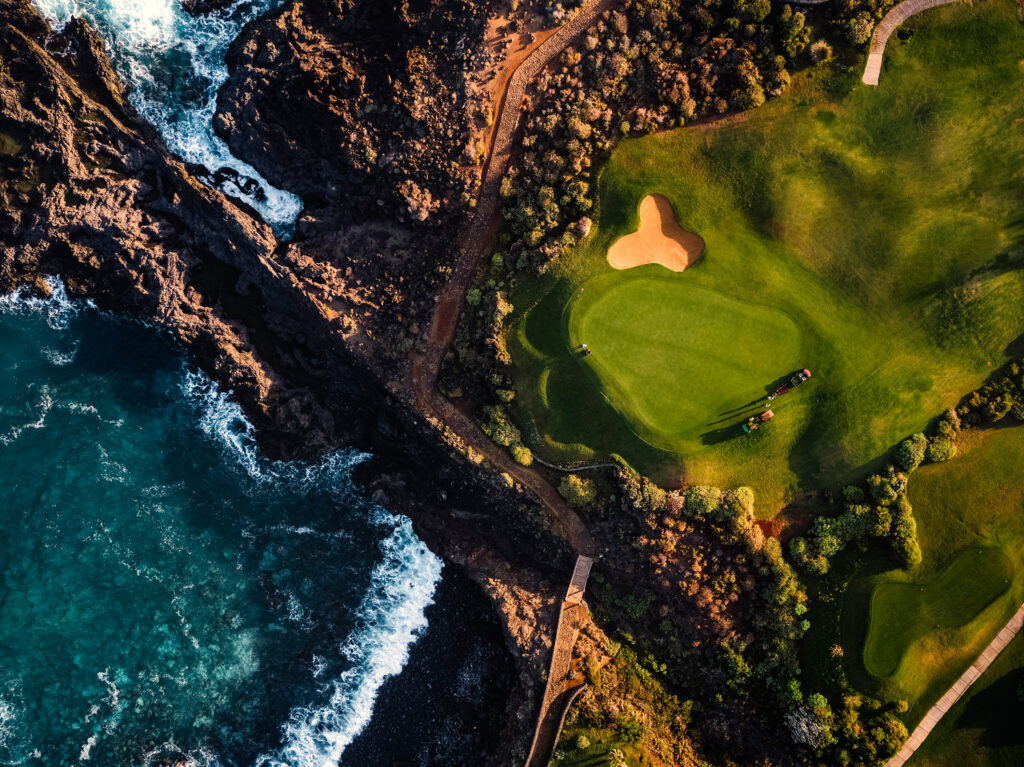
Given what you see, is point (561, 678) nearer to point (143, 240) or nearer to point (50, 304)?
point (143, 240)

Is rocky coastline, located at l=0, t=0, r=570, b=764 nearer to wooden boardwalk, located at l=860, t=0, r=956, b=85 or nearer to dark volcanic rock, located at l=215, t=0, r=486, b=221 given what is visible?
dark volcanic rock, located at l=215, t=0, r=486, b=221

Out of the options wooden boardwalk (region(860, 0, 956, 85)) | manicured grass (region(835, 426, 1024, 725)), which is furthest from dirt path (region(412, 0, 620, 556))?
wooden boardwalk (region(860, 0, 956, 85))

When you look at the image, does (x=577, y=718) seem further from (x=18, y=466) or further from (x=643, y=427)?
(x=18, y=466)

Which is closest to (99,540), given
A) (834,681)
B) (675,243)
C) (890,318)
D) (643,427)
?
(643,427)

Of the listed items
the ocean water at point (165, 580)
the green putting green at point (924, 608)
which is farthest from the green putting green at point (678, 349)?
the ocean water at point (165, 580)

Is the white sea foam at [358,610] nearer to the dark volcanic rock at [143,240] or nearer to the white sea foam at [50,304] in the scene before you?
the dark volcanic rock at [143,240]

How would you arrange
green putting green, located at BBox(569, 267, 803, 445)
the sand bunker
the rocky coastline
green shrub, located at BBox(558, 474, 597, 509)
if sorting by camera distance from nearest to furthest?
green putting green, located at BBox(569, 267, 803, 445) → the sand bunker → green shrub, located at BBox(558, 474, 597, 509) → the rocky coastline
